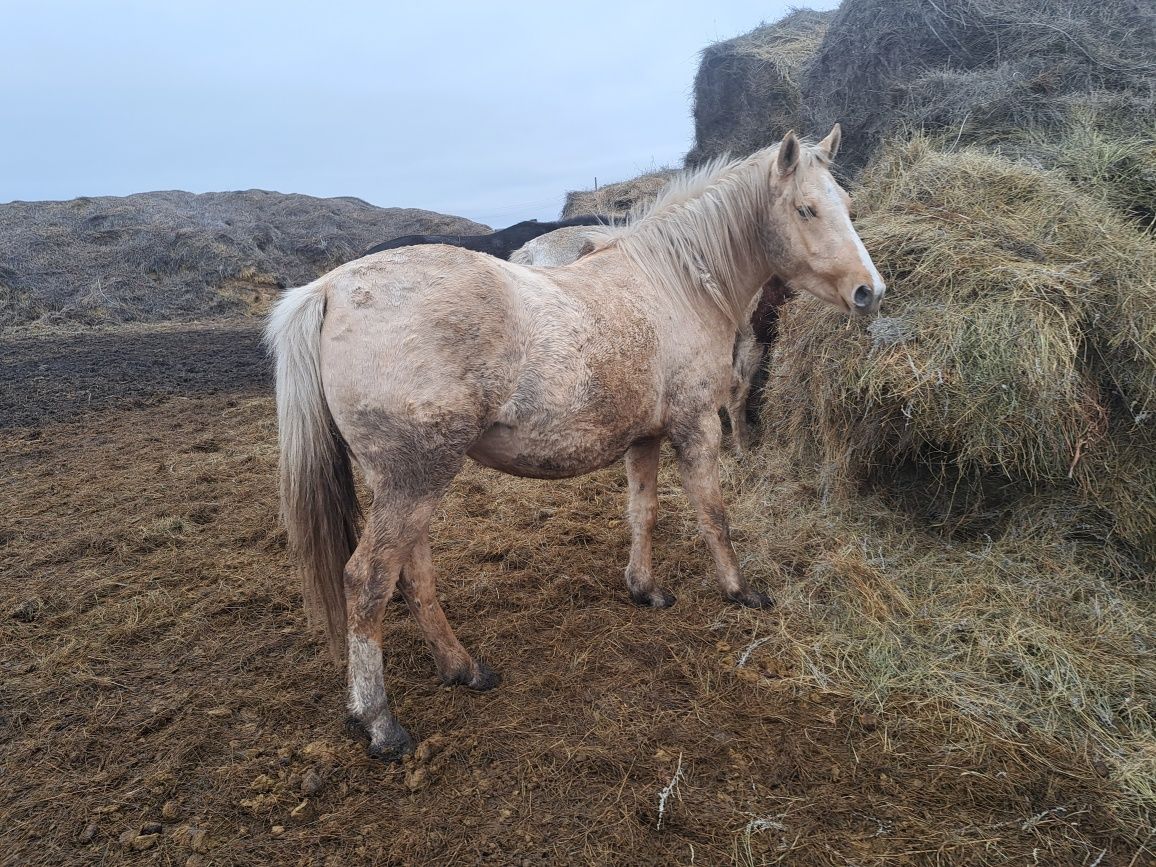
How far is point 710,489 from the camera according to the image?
3262 mm

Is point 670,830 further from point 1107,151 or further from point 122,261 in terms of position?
point 122,261

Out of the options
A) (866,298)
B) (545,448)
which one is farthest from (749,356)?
(545,448)

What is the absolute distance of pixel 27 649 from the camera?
3053 millimetres

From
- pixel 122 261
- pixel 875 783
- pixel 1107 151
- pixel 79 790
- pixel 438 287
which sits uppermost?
pixel 122 261

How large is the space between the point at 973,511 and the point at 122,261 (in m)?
21.1

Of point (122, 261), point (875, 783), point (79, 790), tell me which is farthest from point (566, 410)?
point (122, 261)

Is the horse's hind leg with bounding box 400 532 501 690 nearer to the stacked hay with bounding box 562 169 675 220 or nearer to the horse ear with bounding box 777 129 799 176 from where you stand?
the horse ear with bounding box 777 129 799 176

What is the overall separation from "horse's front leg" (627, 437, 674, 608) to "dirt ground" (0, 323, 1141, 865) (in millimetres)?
121

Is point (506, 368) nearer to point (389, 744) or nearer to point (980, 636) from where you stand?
point (389, 744)

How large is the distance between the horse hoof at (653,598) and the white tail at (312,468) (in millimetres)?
1563

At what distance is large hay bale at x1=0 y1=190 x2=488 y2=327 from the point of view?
48.4 ft

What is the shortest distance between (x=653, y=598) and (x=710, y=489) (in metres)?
0.70

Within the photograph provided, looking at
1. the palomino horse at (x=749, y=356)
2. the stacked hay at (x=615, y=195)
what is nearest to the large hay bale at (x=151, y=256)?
the stacked hay at (x=615, y=195)

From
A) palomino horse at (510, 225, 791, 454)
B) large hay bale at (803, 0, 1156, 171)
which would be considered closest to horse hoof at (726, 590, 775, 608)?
palomino horse at (510, 225, 791, 454)
